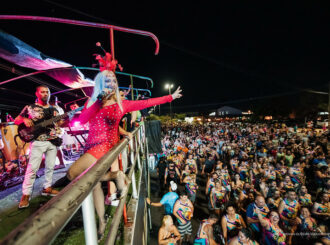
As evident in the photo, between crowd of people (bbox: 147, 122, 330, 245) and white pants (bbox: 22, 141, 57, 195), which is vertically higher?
white pants (bbox: 22, 141, 57, 195)

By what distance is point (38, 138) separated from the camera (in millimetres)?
2576

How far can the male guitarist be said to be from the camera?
2.50 metres

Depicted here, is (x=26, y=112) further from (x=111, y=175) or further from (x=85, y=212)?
(x=85, y=212)

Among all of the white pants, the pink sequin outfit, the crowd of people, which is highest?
the pink sequin outfit

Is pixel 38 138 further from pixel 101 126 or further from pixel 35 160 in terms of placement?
pixel 101 126

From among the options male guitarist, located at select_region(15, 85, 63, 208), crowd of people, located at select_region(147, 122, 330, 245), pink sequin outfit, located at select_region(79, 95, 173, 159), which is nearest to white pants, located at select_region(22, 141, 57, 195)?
male guitarist, located at select_region(15, 85, 63, 208)

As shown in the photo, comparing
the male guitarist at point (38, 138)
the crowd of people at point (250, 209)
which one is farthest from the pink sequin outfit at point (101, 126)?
the crowd of people at point (250, 209)

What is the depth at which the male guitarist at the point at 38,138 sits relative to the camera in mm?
2498

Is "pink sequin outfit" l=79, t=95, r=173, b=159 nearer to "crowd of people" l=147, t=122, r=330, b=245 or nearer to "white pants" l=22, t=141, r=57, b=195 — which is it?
"white pants" l=22, t=141, r=57, b=195

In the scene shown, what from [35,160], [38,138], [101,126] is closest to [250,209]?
[101,126]

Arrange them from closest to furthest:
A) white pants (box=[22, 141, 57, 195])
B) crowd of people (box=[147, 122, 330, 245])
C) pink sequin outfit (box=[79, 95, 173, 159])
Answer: pink sequin outfit (box=[79, 95, 173, 159]), white pants (box=[22, 141, 57, 195]), crowd of people (box=[147, 122, 330, 245])

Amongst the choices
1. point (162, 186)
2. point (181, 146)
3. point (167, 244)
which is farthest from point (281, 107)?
point (167, 244)

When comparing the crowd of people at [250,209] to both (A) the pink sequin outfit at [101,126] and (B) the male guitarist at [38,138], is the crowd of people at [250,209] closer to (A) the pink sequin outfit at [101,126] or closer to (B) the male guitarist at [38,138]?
(B) the male guitarist at [38,138]

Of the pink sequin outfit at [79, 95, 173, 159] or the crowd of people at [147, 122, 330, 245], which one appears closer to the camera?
the pink sequin outfit at [79, 95, 173, 159]
